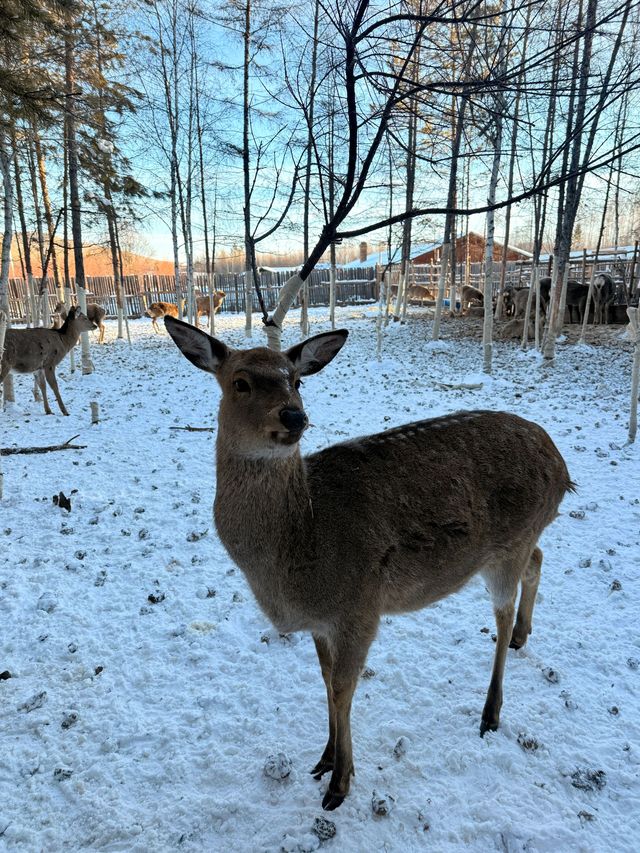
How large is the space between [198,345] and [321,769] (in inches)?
103

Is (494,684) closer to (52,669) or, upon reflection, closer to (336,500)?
(336,500)

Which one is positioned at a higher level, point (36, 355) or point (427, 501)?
point (36, 355)

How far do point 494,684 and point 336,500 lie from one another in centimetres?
169

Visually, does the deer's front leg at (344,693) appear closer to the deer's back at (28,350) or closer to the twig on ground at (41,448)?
the twig on ground at (41,448)

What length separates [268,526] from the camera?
2.55 meters

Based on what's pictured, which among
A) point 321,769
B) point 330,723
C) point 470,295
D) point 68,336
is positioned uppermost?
point 470,295

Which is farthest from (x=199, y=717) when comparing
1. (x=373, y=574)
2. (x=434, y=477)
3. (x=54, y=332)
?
(x=54, y=332)

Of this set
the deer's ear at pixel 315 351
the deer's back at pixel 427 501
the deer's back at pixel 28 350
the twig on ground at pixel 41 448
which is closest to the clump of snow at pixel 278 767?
the deer's back at pixel 427 501

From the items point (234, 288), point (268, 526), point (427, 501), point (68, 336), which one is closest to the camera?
point (268, 526)

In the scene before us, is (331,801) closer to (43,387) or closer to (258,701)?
(258,701)

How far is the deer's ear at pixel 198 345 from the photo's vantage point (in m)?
2.75

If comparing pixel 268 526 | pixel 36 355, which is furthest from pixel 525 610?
pixel 36 355

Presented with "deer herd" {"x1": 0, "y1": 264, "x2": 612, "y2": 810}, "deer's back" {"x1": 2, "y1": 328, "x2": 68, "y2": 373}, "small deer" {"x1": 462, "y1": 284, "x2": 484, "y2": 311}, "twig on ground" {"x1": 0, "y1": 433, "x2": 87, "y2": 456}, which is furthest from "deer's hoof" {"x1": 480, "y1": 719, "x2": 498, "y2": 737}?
"small deer" {"x1": 462, "y1": 284, "x2": 484, "y2": 311}

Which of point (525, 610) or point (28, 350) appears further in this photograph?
point (28, 350)
